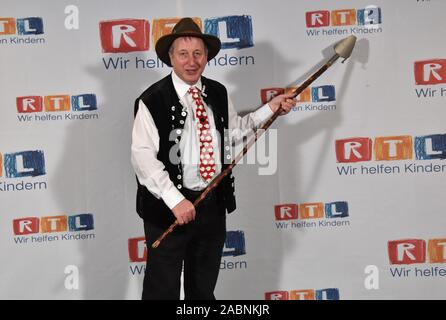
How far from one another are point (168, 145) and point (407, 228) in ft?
4.47

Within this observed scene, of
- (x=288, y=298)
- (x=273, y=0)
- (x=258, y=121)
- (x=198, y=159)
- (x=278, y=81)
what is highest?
(x=273, y=0)

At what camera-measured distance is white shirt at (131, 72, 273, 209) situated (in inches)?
68.2

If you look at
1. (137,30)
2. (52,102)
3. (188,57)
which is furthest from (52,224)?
(188,57)

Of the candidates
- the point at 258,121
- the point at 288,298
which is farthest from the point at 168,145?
the point at 288,298

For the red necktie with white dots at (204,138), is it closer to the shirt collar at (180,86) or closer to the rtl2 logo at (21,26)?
the shirt collar at (180,86)

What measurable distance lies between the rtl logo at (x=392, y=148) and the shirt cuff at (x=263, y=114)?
0.46 meters

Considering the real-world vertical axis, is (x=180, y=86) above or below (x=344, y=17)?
below

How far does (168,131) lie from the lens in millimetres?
1803

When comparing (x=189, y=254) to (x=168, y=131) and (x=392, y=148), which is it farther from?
(x=392, y=148)

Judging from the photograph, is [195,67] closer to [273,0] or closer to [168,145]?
[168,145]

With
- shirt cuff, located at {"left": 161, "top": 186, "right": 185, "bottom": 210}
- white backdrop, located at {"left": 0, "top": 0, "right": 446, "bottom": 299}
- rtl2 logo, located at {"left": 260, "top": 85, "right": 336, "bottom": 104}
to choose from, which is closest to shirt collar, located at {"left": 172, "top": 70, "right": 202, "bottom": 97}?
shirt cuff, located at {"left": 161, "top": 186, "right": 185, "bottom": 210}

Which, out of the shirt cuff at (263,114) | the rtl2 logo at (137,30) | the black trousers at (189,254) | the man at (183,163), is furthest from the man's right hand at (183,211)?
the rtl2 logo at (137,30)

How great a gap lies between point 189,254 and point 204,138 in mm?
488

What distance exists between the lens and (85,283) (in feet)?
7.80
